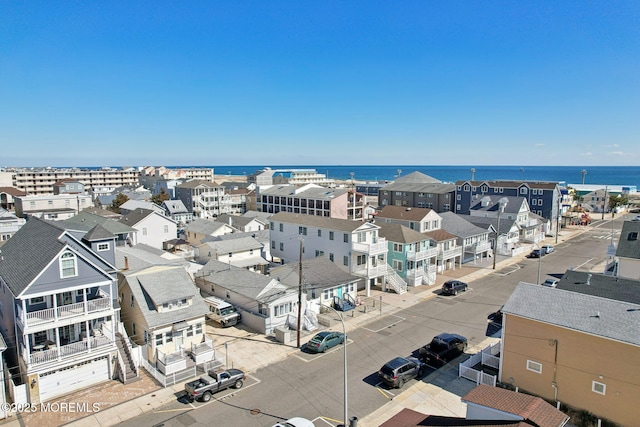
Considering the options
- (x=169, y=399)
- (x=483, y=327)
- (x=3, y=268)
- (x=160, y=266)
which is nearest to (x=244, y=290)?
(x=160, y=266)

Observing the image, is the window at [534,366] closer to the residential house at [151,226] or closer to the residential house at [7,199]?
the residential house at [151,226]

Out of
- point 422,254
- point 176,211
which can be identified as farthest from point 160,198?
point 422,254

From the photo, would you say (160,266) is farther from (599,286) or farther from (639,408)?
(599,286)

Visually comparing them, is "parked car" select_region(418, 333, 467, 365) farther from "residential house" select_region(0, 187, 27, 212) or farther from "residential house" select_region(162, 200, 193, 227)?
"residential house" select_region(0, 187, 27, 212)

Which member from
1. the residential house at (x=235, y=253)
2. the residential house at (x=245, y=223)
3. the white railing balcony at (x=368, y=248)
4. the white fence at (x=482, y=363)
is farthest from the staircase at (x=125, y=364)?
the residential house at (x=245, y=223)

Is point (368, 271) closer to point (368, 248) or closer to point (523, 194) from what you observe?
point (368, 248)

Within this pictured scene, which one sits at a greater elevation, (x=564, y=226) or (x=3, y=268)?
(x=3, y=268)
